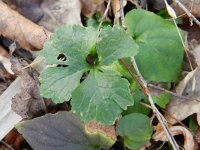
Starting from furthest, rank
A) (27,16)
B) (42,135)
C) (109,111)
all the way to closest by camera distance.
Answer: (27,16)
(42,135)
(109,111)

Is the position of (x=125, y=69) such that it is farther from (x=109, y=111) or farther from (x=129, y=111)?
(x=109, y=111)

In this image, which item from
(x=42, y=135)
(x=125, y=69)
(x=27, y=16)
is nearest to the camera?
(x=42, y=135)

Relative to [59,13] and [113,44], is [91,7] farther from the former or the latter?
[113,44]

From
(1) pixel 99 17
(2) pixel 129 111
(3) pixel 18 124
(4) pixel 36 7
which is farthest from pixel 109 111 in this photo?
(4) pixel 36 7

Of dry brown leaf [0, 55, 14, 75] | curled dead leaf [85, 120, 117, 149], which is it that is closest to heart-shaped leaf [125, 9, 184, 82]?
curled dead leaf [85, 120, 117, 149]

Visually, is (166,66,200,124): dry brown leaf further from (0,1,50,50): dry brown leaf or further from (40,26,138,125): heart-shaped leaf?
(0,1,50,50): dry brown leaf

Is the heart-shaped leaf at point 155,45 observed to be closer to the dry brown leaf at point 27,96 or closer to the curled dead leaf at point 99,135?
the curled dead leaf at point 99,135

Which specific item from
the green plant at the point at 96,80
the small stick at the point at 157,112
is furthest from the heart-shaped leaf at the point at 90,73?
the small stick at the point at 157,112
